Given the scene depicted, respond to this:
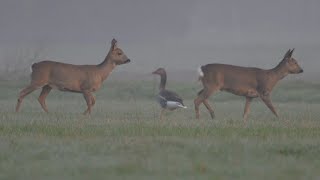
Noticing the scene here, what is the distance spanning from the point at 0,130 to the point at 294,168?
5.90 metres

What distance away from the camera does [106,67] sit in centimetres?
2003

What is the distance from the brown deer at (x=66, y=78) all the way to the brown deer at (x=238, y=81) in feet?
9.06

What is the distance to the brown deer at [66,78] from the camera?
63.0 feet

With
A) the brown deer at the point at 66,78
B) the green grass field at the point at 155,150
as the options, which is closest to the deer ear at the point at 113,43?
the brown deer at the point at 66,78

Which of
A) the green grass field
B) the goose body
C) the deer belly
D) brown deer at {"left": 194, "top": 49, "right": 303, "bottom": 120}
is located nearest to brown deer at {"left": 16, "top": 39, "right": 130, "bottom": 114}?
the goose body

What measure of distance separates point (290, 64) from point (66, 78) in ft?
19.6

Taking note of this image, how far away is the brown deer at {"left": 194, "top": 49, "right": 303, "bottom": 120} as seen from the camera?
18.9 m

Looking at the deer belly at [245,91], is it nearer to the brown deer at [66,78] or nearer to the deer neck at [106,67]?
the deer neck at [106,67]

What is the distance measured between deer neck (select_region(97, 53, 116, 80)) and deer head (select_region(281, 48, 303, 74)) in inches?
181

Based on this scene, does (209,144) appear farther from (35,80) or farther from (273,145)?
(35,80)

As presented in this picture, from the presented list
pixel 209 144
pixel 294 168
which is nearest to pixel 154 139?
pixel 209 144

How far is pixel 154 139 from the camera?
11.2 metres

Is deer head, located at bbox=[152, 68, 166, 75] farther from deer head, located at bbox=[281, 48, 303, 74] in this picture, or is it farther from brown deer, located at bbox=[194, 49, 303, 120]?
deer head, located at bbox=[281, 48, 303, 74]

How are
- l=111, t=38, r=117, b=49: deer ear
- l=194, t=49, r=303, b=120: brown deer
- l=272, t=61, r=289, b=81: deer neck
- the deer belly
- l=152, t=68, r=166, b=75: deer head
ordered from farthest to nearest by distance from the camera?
1. l=152, t=68, r=166, b=75: deer head
2. l=111, t=38, r=117, b=49: deer ear
3. l=272, t=61, r=289, b=81: deer neck
4. the deer belly
5. l=194, t=49, r=303, b=120: brown deer
